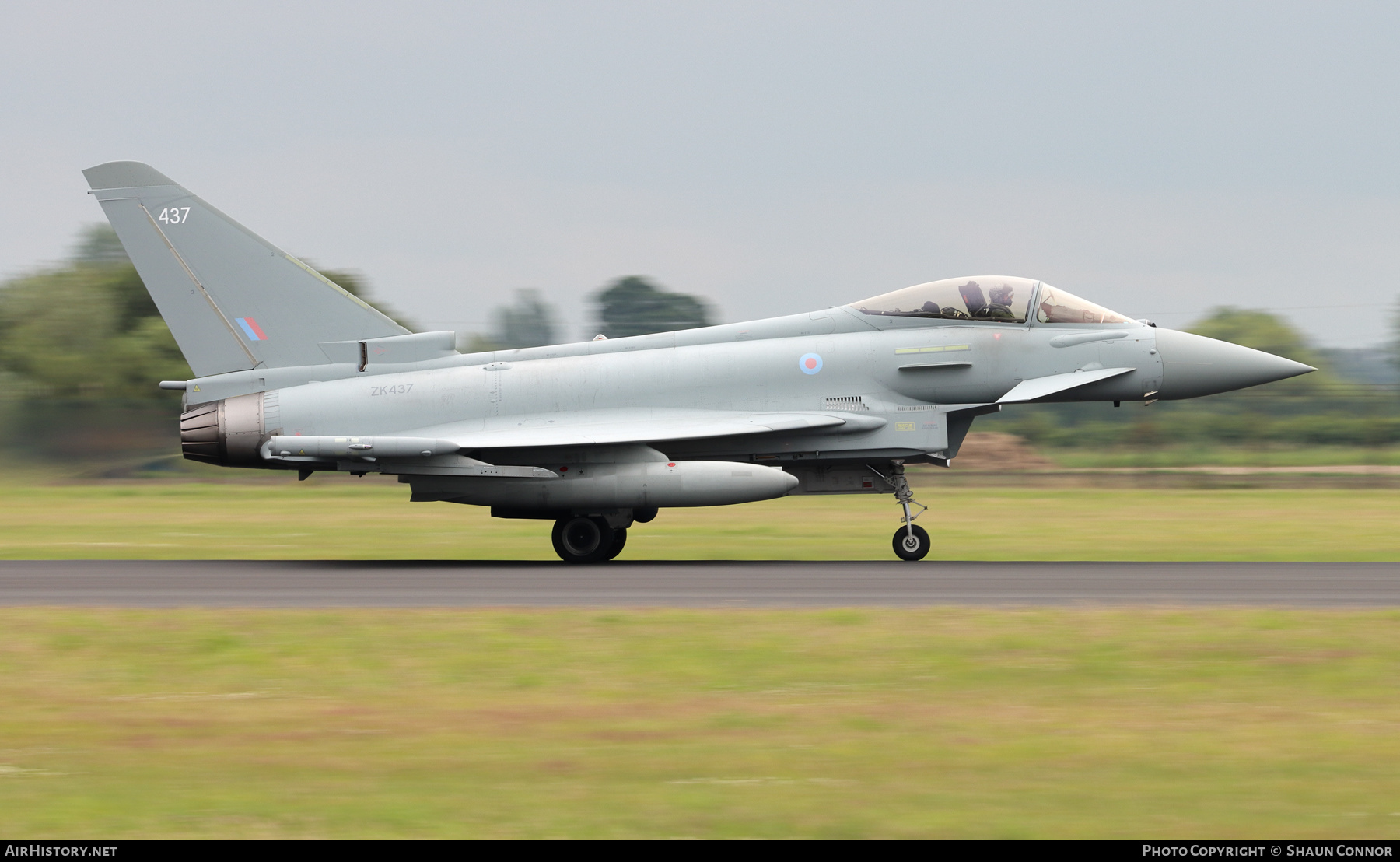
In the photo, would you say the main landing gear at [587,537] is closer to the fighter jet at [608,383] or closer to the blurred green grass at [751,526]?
the fighter jet at [608,383]

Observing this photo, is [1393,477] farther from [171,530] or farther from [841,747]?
[841,747]

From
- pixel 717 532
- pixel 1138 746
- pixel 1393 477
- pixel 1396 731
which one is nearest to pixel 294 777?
pixel 1138 746

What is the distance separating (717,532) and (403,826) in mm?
15867

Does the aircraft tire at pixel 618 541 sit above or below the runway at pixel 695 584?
above

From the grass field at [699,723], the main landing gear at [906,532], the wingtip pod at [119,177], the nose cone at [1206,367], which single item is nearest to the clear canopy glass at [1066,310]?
the nose cone at [1206,367]

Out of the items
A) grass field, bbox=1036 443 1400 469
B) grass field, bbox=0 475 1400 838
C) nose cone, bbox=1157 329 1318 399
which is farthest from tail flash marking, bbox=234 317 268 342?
grass field, bbox=1036 443 1400 469

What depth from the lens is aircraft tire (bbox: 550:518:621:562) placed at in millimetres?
15750

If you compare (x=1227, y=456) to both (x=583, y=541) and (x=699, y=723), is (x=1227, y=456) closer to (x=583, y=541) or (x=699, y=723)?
(x=583, y=541)

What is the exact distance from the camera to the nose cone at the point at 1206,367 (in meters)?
15.5

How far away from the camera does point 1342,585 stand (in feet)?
40.3

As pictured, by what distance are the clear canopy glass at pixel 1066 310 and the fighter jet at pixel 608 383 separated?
2 cm

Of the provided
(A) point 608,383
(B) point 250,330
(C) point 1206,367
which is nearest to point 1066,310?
(C) point 1206,367

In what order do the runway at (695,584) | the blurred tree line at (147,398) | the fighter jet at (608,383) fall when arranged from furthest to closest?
the blurred tree line at (147,398), the fighter jet at (608,383), the runway at (695,584)

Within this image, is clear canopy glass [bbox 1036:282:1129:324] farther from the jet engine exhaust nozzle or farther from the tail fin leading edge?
the jet engine exhaust nozzle
